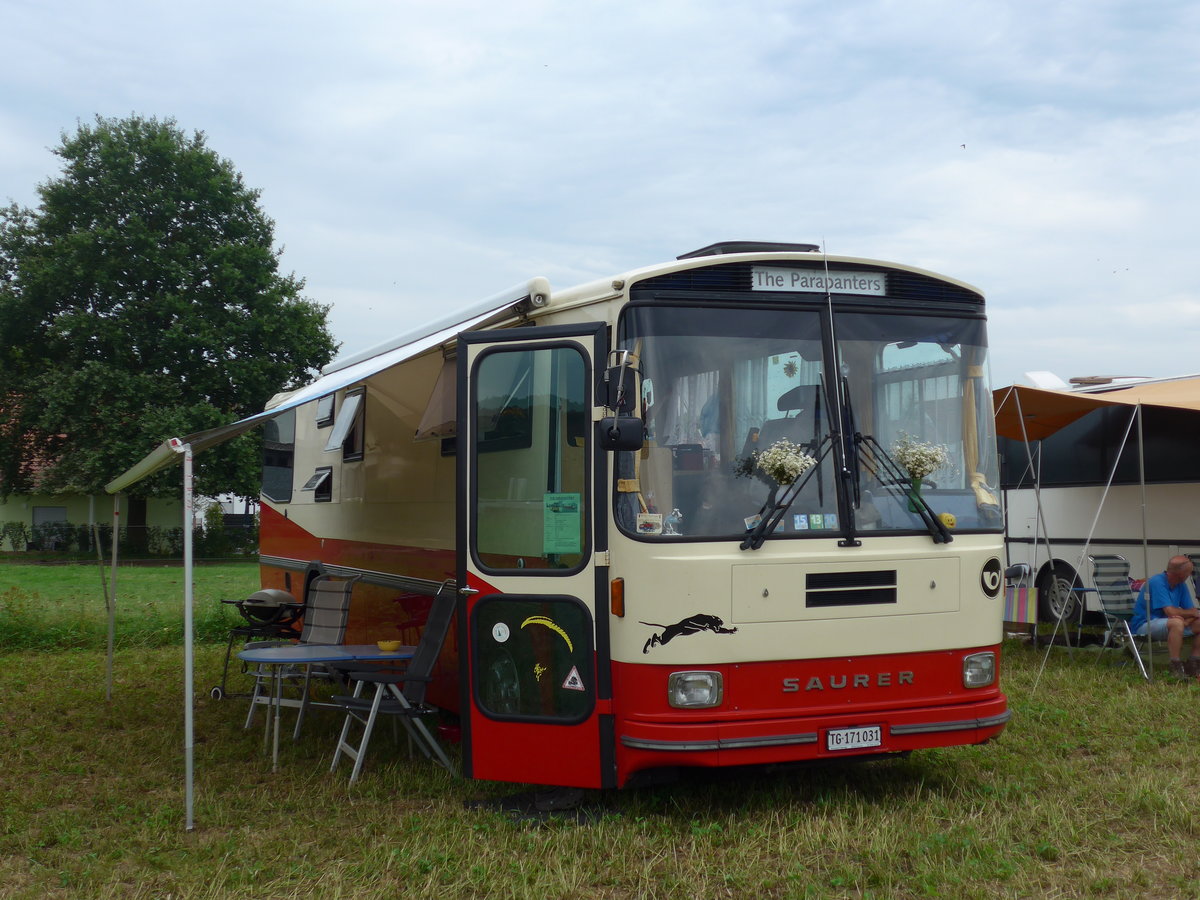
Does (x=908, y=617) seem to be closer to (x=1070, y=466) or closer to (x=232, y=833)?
(x=232, y=833)

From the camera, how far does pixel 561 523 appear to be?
20.0 ft

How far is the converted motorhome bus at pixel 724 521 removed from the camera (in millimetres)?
5766

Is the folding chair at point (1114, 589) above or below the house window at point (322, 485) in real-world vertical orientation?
below

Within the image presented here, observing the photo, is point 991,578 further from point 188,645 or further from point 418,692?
point 188,645

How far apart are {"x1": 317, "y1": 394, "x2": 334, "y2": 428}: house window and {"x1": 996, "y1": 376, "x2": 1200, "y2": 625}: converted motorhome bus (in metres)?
6.25

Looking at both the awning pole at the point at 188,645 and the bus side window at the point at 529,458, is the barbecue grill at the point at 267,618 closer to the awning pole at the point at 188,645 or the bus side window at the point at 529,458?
the awning pole at the point at 188,645

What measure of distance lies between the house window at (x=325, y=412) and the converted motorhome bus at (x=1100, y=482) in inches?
246

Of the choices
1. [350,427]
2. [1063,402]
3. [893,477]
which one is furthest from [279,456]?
[1063,402]

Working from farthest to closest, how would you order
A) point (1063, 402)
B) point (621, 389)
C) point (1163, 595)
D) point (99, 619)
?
1. point (99, 619)
2. point (1063, 402)
3. point (1163, 595)
4. point (621, 389)

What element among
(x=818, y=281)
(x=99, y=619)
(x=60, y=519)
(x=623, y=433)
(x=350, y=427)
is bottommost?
(x=99, y=619)

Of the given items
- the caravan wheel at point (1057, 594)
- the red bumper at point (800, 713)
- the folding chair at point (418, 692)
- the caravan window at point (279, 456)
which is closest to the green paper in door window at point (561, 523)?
the red bumper at point (800, 713)

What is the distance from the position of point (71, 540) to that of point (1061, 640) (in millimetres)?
33775

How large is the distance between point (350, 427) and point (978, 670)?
5213mm

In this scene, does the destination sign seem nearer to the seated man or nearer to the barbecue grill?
the barbecue grill
